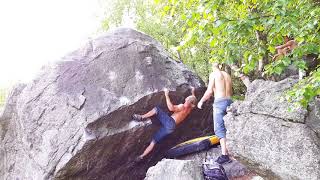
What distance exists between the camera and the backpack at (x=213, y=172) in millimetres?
7191

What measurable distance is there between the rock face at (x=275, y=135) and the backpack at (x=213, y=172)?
1.07 meters

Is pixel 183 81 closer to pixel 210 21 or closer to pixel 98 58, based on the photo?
pixel 98 58

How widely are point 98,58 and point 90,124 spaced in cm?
179

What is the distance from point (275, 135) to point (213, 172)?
5.88ft

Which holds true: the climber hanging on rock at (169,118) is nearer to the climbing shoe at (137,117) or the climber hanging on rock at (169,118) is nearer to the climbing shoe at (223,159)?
the climbing shoe at (137,117)

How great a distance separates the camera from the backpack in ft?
23.6

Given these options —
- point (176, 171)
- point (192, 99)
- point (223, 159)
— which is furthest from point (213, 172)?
point (192, 99)

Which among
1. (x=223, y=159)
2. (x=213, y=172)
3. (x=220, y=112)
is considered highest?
(x=220, y=112)

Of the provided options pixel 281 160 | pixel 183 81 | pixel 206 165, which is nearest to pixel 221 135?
pixel 206 165

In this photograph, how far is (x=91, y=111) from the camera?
799cm

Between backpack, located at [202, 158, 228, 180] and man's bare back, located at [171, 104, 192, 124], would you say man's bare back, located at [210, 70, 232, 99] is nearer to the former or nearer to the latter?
man's bare back, located at [171, 104, 192, 124]

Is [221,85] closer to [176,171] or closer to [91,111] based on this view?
[176,171]

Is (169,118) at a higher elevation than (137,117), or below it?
below

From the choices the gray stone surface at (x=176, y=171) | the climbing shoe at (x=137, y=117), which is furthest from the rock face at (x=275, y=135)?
the climbing shoe at (x=137, y=117)
